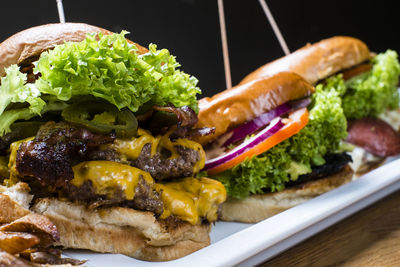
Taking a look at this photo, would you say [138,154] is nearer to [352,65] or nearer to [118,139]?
[118,139]

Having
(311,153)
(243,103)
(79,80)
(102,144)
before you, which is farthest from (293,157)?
(79,80)

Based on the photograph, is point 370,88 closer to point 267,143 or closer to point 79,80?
point 267,143

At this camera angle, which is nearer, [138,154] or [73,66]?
[73,66]

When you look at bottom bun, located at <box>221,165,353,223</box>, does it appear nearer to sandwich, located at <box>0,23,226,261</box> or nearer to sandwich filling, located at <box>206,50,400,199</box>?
sandwich filling, located at <box>206,50,400,199</box>

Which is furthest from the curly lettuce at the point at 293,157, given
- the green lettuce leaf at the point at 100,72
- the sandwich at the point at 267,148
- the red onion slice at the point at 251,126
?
the green lettuce leaf at the point at 100,72

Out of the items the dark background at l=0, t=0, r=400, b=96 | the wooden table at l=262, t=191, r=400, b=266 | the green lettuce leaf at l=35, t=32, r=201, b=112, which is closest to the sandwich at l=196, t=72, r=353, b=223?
the wooden table at l=262, t=191, r=400, b=266

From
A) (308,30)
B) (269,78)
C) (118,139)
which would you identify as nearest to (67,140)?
(118,139)

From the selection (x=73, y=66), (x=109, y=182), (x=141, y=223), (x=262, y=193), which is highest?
(x=73, y=66)
